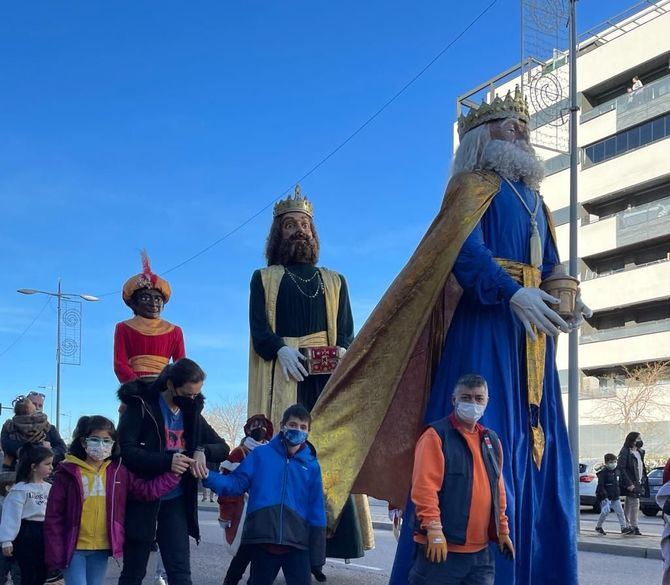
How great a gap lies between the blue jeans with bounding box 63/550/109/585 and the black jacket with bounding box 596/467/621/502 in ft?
36.0

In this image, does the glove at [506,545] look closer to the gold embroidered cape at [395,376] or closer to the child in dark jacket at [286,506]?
the gold embroidered cape at [395,376]

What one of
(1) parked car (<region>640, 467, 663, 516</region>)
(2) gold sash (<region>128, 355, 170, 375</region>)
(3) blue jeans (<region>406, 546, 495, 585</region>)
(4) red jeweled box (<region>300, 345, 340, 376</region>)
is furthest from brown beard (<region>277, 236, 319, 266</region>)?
(1) parked car (<region>640, 467, 663, 516</region>)

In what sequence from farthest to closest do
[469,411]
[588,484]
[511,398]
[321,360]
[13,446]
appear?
1. [588,484]
2. [13,446]
3. [321,360]
4. [511,398]
5. [469,411]

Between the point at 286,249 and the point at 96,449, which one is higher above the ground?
the point at 286,249

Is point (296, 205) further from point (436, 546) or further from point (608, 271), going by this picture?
point (608, 271)

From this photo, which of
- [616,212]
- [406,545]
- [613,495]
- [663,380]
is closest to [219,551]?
[406,545]

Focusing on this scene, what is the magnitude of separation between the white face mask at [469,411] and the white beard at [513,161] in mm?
1472

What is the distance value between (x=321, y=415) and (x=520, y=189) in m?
1.70

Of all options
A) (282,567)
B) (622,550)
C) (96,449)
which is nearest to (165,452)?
(96,449)

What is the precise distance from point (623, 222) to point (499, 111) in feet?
131

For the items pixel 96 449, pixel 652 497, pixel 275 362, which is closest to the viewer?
pixel 96 449

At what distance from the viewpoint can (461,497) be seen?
4.18 metres

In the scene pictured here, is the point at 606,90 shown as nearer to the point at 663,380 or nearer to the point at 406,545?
the point at 663,380

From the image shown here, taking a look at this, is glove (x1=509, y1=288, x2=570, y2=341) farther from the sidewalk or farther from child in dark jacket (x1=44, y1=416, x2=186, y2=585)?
the sidewalk
